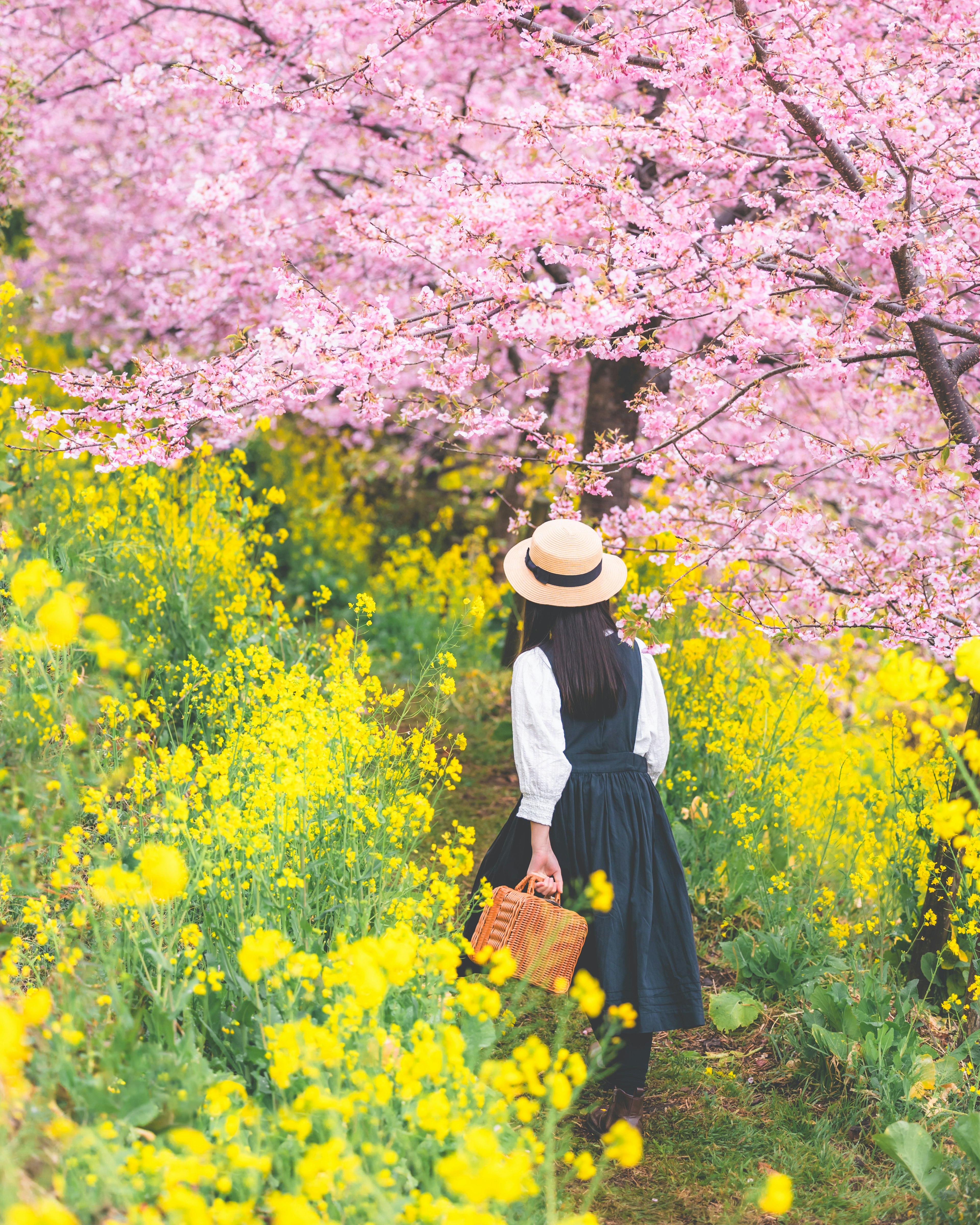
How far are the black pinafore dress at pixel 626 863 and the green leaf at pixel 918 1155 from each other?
558mm

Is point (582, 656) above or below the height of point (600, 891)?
above

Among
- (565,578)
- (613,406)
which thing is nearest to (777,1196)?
(565,578)

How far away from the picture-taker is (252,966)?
6.17ft

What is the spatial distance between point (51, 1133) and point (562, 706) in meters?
1.61

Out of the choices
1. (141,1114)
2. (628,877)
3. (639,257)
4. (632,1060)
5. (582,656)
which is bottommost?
(632,1060)

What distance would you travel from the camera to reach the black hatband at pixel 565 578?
117 inches

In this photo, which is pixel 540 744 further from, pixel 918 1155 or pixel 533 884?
pixel 918 1155

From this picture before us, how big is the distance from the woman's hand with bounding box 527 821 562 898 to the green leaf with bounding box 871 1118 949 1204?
3.42ft

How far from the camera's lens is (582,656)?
2.92m

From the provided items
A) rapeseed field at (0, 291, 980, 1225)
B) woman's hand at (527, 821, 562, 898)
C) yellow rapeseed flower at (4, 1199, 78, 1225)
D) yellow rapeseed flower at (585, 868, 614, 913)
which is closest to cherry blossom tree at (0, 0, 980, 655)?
rapeseed field at (0, 291, 980, 1225)

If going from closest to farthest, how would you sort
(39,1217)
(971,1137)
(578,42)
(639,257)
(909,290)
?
(39,1217) < (971,1137) < (909,290) < (639,257) < (578,42)

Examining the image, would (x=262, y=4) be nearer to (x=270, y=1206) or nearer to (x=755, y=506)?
(x=755, y=506)

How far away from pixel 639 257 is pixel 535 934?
7.70ft

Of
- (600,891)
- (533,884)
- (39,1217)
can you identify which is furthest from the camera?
(533,884)
